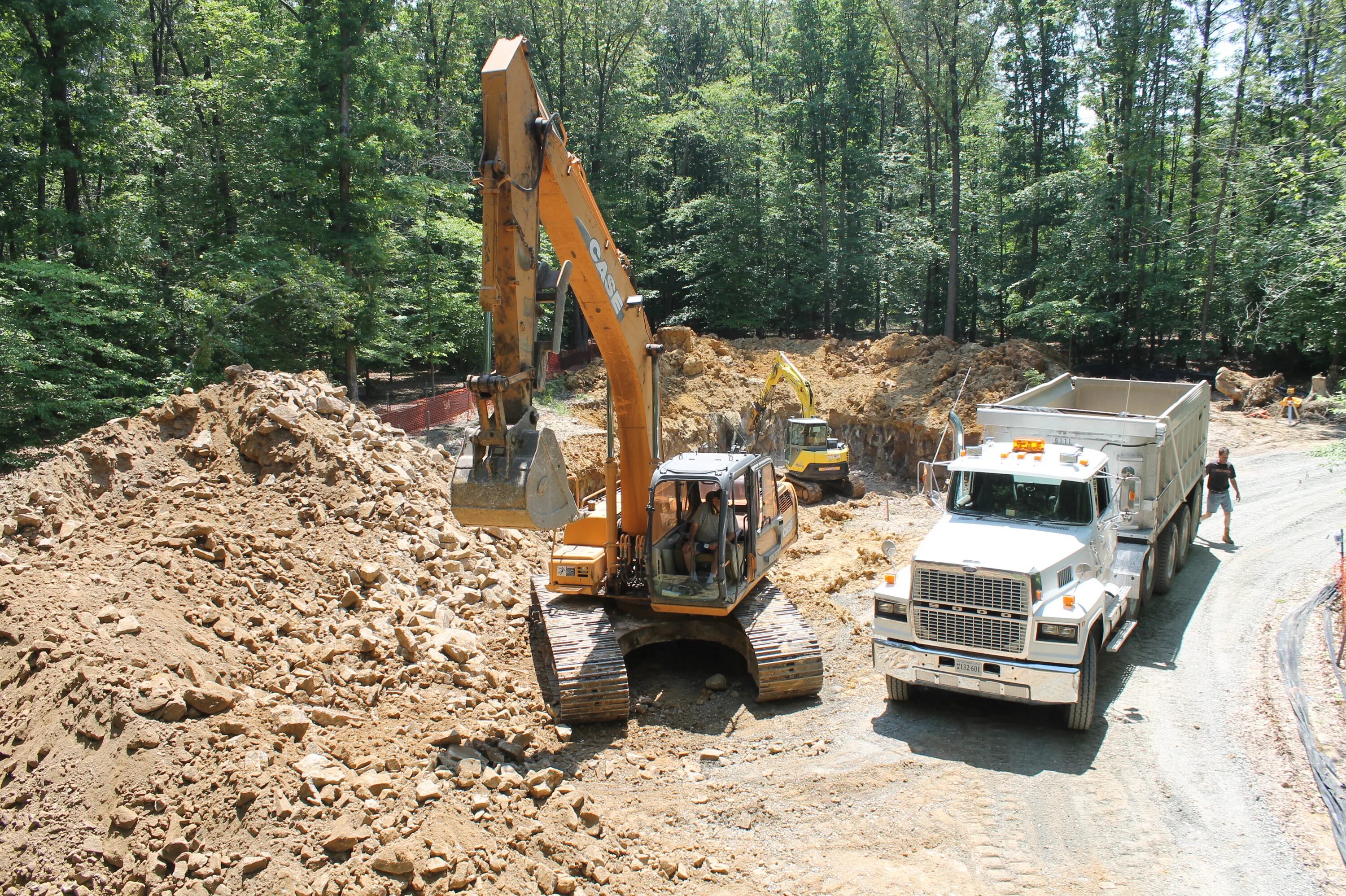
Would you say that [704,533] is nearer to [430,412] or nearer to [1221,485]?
[1221,485]

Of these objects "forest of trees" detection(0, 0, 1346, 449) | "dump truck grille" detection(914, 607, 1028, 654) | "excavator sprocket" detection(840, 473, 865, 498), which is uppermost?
"forest of trees" detection(0, 0, 1346, 449)

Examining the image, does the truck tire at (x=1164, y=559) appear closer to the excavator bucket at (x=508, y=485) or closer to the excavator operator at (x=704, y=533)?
the excavator operator at (x=704, y=533)

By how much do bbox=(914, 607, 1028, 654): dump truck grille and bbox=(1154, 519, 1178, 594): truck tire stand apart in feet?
15.3

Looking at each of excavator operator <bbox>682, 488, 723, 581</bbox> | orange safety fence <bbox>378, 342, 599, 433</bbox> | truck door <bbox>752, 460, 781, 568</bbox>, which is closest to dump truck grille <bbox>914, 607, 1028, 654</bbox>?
truck door <bbox>752, 460, 781, 568</bbox>

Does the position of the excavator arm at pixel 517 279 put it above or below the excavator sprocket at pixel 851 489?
above

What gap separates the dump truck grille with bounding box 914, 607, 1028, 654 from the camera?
816 cm

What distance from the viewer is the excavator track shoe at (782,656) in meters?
9.29

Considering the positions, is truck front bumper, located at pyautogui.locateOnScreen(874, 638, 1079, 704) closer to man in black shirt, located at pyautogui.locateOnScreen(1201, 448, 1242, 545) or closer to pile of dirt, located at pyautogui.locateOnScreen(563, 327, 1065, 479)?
man in black shirt, located at pyautogui.locateOnScreen(1201, 448, 1242, 545)

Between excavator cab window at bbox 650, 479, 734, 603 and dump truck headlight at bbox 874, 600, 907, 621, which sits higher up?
excavator cab window at bbox 650, 479, 734, 603

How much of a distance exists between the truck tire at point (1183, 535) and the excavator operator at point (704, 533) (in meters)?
7.18

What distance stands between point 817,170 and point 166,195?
24252 mm

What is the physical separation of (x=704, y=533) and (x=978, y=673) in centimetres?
326

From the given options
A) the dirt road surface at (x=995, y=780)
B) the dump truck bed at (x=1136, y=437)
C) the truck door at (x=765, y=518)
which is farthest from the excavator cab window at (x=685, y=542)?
the dump truck bed at (x=1136, y=437)

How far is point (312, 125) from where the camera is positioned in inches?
770
